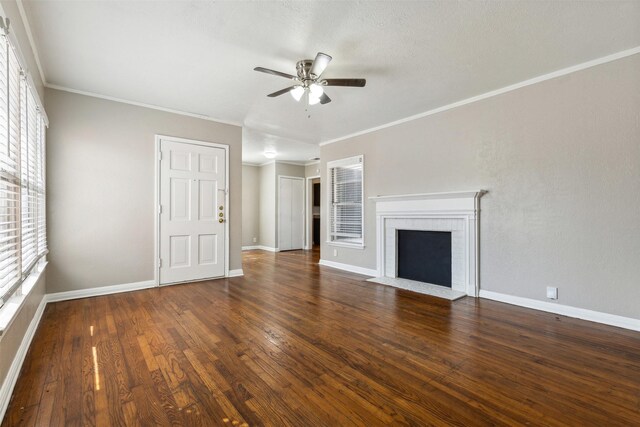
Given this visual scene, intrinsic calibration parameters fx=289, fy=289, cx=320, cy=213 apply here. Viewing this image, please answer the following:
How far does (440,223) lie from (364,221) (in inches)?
57.7

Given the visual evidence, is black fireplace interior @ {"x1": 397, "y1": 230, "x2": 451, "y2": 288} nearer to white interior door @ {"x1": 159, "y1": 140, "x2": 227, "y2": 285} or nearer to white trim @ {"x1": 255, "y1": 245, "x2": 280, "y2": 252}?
white interior door @ {"x1": 159, "y1": 140, "x2": 227, "y2": 285}

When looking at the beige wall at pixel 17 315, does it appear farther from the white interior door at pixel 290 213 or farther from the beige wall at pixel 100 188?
the white interior door at pixel 290 213

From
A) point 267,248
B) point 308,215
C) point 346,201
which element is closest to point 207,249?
point 346,201

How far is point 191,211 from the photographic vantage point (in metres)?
4.45

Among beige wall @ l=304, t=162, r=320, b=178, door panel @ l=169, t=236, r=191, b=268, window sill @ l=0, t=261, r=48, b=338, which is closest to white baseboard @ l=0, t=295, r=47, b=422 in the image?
window sill @ l=0, t=261, r=48, b=338

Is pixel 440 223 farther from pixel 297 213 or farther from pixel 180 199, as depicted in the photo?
pixel 297 213

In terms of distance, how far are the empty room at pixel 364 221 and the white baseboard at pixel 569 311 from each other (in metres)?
0.02

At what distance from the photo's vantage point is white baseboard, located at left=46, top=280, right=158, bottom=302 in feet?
11.5

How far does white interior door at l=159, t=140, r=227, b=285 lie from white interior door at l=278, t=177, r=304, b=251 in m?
3.60

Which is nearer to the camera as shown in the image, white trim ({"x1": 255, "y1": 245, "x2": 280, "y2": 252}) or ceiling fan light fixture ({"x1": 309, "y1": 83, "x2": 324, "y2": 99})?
ceiling fan light fixture ({"x1": 309, "y1": 83, "x2": 324, "y2": 99})

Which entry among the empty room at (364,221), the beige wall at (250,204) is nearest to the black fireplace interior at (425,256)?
the empty room at (364,221)

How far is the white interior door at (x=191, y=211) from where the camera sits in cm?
424

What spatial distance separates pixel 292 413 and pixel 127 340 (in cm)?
173

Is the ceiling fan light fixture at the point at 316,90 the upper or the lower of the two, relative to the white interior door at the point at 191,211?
upper
